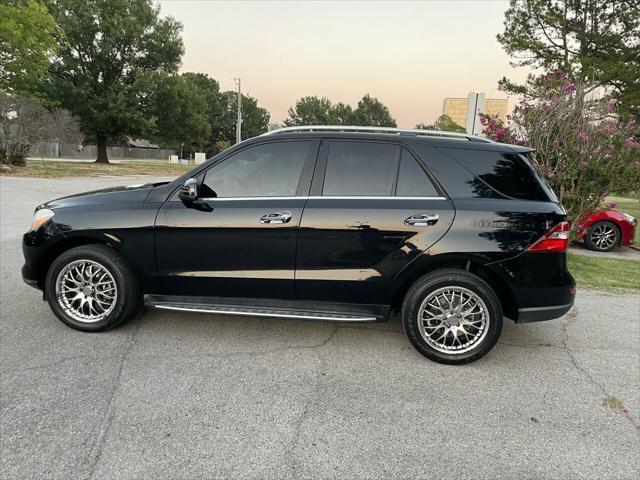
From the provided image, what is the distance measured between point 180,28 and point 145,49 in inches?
147

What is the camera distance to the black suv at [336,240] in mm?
3268

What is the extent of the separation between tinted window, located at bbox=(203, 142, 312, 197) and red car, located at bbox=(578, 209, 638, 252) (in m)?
7.79

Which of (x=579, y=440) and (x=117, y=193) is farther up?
(x=117, y=193)

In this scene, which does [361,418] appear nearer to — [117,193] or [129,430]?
[129,430]

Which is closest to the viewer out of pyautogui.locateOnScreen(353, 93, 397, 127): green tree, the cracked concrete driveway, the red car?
the cracked concrete driveway

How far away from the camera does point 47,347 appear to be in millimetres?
3373

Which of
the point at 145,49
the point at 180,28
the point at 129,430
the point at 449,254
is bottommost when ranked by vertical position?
the point at 129,430

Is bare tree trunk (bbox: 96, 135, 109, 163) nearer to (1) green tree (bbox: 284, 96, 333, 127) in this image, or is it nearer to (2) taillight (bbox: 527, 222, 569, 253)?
(2) taillight (bbox: 527, 222, 569, 253)

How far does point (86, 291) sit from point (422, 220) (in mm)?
2936

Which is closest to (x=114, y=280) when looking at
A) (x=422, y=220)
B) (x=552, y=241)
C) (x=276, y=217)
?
(x=276, y=217)

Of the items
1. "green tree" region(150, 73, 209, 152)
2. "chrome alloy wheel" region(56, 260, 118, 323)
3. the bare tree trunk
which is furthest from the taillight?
the bare tree trunk

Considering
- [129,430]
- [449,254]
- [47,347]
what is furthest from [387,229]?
[47,347]

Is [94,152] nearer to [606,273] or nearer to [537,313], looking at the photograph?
[606,273]

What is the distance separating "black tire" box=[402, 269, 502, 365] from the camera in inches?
128
